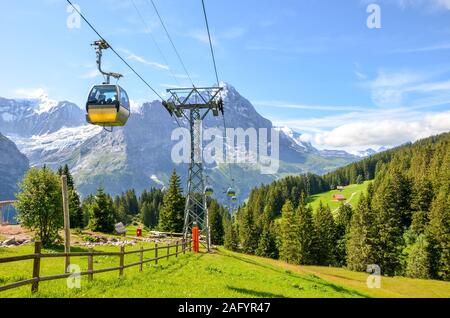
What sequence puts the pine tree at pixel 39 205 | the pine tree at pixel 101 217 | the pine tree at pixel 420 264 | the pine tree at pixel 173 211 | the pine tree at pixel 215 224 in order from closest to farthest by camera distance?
the pine tree at pixel 39 205 → the pine tree at pixel 173 211 → the pine tree at pixel 101 217 → the pine tree at pixel 420 264 → the pine tree at pixel 215 224

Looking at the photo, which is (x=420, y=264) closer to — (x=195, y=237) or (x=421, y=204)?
(x=421, y=204)

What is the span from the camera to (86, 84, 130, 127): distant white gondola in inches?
797

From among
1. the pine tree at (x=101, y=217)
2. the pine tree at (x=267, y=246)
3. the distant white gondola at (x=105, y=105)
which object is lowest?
the pine tree at (x=267, y=246)

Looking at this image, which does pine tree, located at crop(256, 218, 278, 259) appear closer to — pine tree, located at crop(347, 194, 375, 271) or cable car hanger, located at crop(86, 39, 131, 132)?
pine tree, located at crop(347, 194, 375, 271)

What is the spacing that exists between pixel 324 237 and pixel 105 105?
8022 cm

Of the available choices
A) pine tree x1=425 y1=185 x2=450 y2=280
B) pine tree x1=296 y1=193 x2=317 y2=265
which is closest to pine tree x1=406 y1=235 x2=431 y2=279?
pine tree x1=425 y1=185 x2=450 y2=280

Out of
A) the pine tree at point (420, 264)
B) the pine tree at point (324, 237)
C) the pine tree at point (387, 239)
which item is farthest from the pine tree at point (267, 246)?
the pine tree at point (420, 264)

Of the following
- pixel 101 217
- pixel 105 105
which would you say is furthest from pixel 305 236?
pixel 105 105

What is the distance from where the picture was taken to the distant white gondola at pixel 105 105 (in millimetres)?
20250

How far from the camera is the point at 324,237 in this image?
92.1 metres

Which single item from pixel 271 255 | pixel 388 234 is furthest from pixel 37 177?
pixel 271 255

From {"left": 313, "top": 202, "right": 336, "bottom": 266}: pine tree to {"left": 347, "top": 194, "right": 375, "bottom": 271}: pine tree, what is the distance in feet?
21.7

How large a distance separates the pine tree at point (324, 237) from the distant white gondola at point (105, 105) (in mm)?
76873

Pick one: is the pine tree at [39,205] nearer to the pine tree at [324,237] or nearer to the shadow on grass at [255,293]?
the shadow on grass at [255,293]
